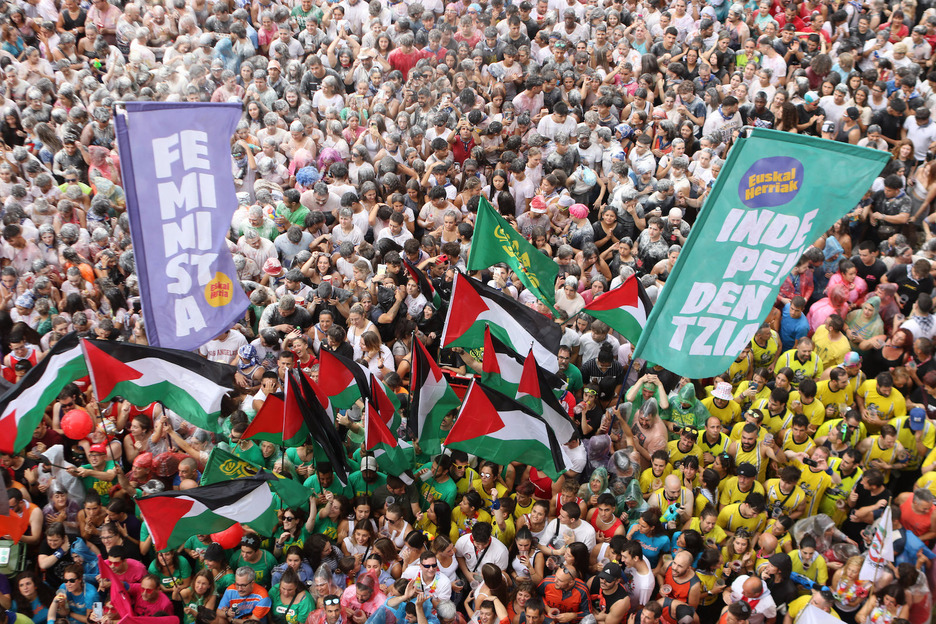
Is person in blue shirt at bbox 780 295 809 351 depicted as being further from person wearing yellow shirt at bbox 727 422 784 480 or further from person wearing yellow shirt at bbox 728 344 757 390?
person wearing yellow shirt at bbox 727 422 784 480

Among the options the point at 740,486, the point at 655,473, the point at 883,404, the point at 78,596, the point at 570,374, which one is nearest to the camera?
the point at 78,596

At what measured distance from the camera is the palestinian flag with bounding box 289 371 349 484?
29.2ft

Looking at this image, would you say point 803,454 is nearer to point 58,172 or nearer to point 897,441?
point 897,441

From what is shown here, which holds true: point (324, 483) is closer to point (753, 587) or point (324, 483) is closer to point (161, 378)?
point (161, 378)

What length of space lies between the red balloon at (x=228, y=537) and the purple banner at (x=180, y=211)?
217 cm

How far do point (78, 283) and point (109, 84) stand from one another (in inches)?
190

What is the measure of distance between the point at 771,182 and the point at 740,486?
3.50m

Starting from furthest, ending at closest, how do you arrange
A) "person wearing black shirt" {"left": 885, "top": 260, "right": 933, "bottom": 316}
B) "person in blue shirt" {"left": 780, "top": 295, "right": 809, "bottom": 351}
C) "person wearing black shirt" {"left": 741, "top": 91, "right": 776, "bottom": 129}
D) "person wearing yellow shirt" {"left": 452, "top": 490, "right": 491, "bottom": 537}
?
"person wearing black shirt" {"left": 741, "top": 91, "right": 776, "bottom": 129}
"person in blue shirt" {"left": 780, "top": 295, "right": 809, "bottom": 351}
"person wearing black shirt" {"left": 885, "top": 260, "right": 933, "bottom": 316}
"person wearing yellow shirt" {"left": 452, "top": 490, "right": 491, "bottom": 537}

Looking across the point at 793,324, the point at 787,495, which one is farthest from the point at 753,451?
the point at 793,324

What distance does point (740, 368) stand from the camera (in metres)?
10.5

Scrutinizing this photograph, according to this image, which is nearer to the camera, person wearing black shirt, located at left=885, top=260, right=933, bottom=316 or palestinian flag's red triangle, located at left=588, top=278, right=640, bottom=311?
palestinian flag's red triangle, located at left=588, top=278, right=640, bottom=311

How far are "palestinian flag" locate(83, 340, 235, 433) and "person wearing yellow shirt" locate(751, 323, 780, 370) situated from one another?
5.78 metres

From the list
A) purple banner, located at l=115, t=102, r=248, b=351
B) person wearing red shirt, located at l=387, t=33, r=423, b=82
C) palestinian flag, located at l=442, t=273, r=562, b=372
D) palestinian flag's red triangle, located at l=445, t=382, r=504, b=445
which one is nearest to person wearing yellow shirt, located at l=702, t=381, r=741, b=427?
palestinian flag, located at l=442, t=273, r=562, b=372

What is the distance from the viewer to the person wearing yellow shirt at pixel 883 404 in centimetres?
973
